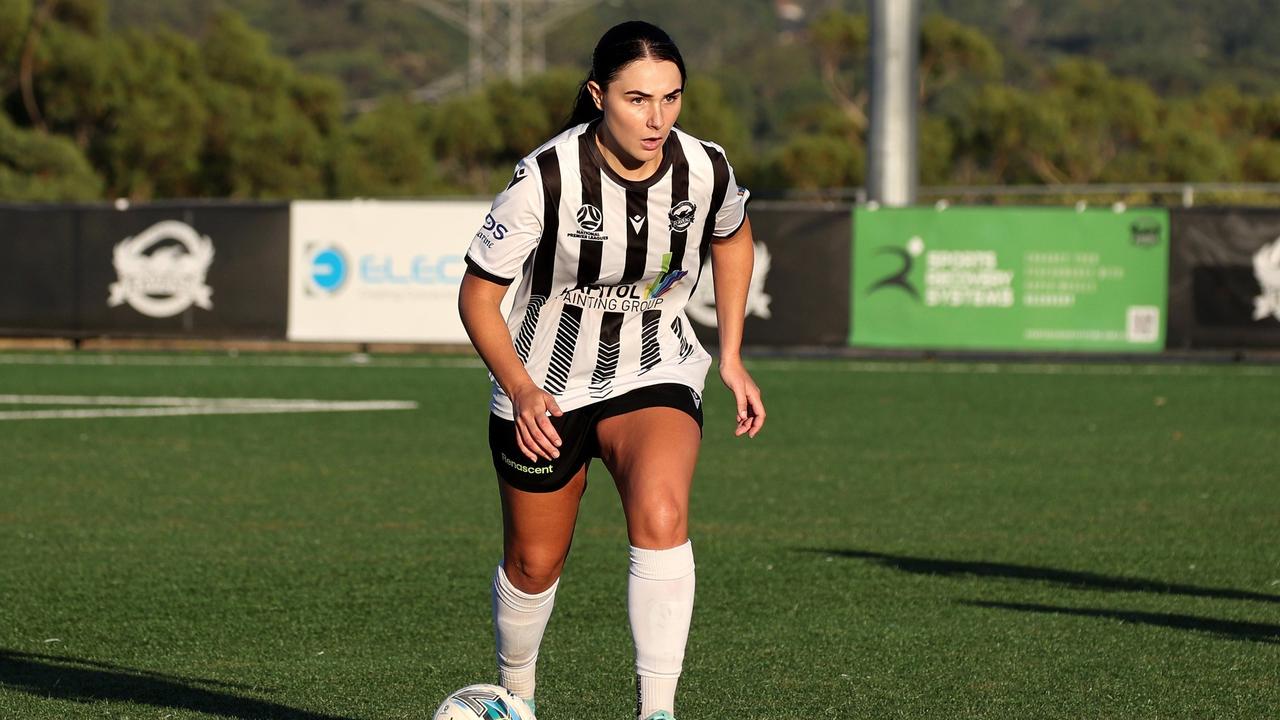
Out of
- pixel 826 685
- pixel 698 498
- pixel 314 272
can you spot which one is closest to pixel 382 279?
pixel 314 272

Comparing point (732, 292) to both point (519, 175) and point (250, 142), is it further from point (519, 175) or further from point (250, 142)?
point (250, 142)

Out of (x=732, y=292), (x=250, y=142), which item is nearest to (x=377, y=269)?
(x=732, y=292)

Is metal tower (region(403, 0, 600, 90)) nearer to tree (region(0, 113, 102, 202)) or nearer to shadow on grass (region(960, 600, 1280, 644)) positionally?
tree (region(0, 113, 102, 202))

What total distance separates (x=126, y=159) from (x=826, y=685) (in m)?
44.2

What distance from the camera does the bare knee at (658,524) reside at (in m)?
5.19

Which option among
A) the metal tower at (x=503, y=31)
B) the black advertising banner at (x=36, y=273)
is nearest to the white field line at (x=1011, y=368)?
the black advertising banner at (x=36, y=273)

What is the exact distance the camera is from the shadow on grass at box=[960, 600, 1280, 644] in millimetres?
7441

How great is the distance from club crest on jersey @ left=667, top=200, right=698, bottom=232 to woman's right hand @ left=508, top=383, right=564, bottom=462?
2.01ft

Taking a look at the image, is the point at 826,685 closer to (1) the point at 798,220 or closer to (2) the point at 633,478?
(2) the point at 633,478

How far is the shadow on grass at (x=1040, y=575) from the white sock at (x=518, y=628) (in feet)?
12.0

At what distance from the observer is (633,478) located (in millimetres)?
5250

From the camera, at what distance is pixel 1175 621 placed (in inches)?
304

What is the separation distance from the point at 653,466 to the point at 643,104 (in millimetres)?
978

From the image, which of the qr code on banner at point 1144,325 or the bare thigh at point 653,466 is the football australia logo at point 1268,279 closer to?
the qr code on banner at point 1144,325
